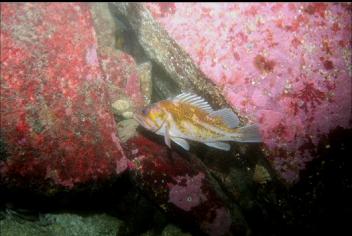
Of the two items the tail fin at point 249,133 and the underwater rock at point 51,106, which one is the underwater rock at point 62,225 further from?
the tail fin at point 249,133

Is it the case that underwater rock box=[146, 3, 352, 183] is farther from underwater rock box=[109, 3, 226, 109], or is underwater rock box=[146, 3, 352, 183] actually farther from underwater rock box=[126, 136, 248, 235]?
underwater rock box=[126, 136, 248, 235]

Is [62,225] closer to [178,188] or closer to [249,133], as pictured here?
[178,188]

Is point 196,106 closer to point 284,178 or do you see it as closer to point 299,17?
point 284,178

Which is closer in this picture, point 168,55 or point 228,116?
point 228,116

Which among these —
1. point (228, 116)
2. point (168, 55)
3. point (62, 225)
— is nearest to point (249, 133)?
point (228, 116)

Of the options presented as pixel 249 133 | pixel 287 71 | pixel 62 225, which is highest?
pixel 287 71

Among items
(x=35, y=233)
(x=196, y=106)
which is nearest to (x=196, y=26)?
(x=196, y=106)
